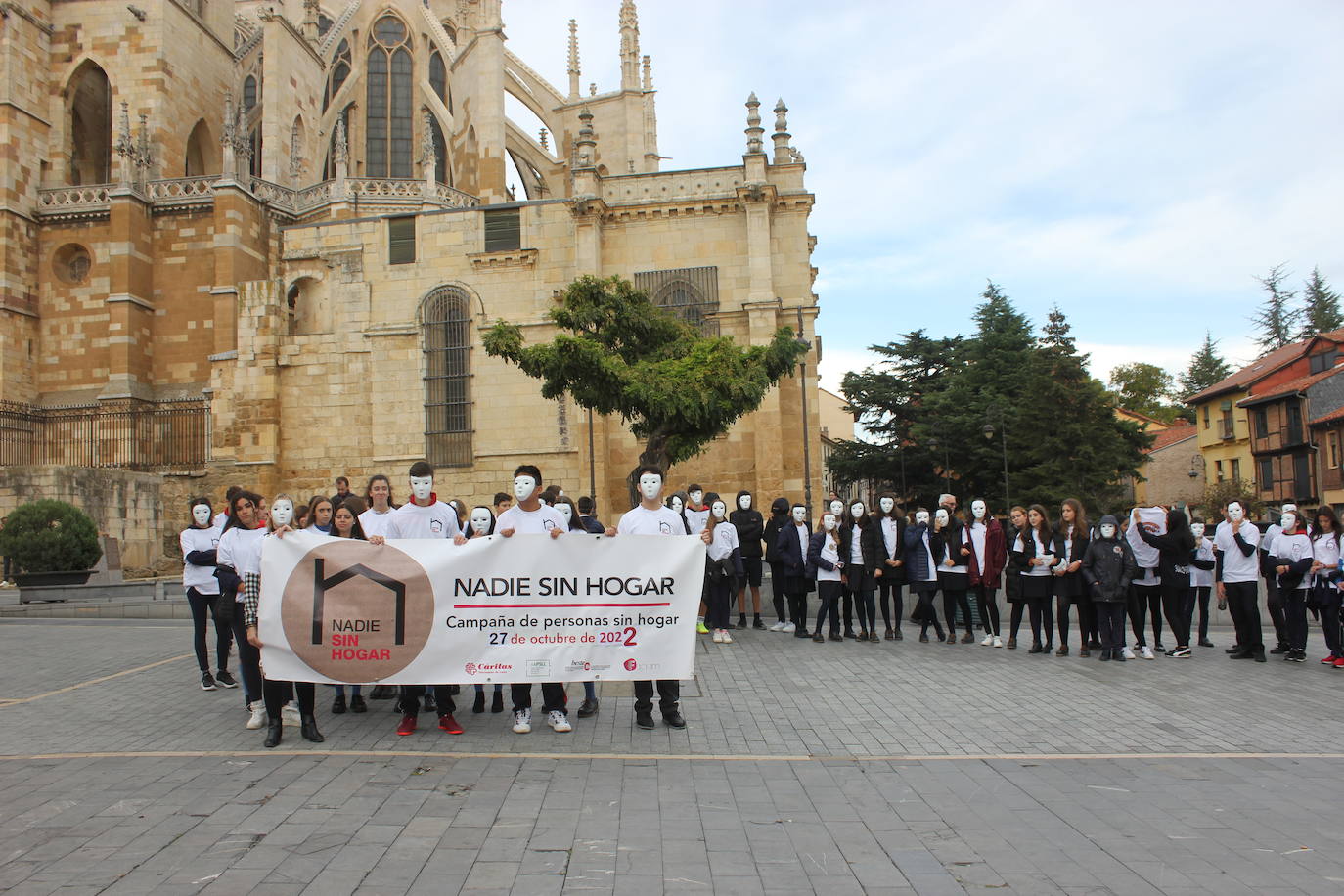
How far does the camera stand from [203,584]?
342 inches

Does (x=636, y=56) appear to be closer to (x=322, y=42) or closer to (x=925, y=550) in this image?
(x=322, y=42)

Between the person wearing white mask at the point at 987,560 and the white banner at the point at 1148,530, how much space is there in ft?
4.86

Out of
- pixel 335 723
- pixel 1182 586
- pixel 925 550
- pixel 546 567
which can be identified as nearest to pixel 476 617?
pixel 546 567

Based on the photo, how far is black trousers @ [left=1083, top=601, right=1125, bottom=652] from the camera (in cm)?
1027

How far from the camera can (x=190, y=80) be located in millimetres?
34906

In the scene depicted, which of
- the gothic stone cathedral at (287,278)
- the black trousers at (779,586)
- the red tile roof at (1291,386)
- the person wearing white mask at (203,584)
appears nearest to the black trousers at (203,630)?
the person wearing white mask at (203,584)

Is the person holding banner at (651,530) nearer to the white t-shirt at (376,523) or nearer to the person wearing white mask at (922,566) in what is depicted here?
the white t-shirt at (376,523)

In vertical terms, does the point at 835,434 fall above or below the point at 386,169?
below

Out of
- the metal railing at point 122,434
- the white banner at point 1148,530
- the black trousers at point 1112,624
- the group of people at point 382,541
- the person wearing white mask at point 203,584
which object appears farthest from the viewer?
the metal railing at point 122,434

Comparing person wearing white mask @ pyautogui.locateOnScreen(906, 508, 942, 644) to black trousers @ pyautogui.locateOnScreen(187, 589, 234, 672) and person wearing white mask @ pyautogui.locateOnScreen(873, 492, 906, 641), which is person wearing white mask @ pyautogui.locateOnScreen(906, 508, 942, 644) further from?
black trousers @ pyautogui.locateOnScreen(187, 589, 234, 672)

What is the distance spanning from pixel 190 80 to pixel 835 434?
64844mm

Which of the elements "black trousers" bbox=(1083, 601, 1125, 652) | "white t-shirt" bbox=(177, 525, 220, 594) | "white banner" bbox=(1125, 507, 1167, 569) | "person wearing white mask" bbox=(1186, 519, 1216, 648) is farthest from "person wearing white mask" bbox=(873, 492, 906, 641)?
"white t-shirt" bbox=(177, 525, 220, 594)

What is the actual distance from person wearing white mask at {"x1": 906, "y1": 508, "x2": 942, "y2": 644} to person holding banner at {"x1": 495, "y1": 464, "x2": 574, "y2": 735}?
5.78 meters

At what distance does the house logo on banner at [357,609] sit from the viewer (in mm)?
6699
